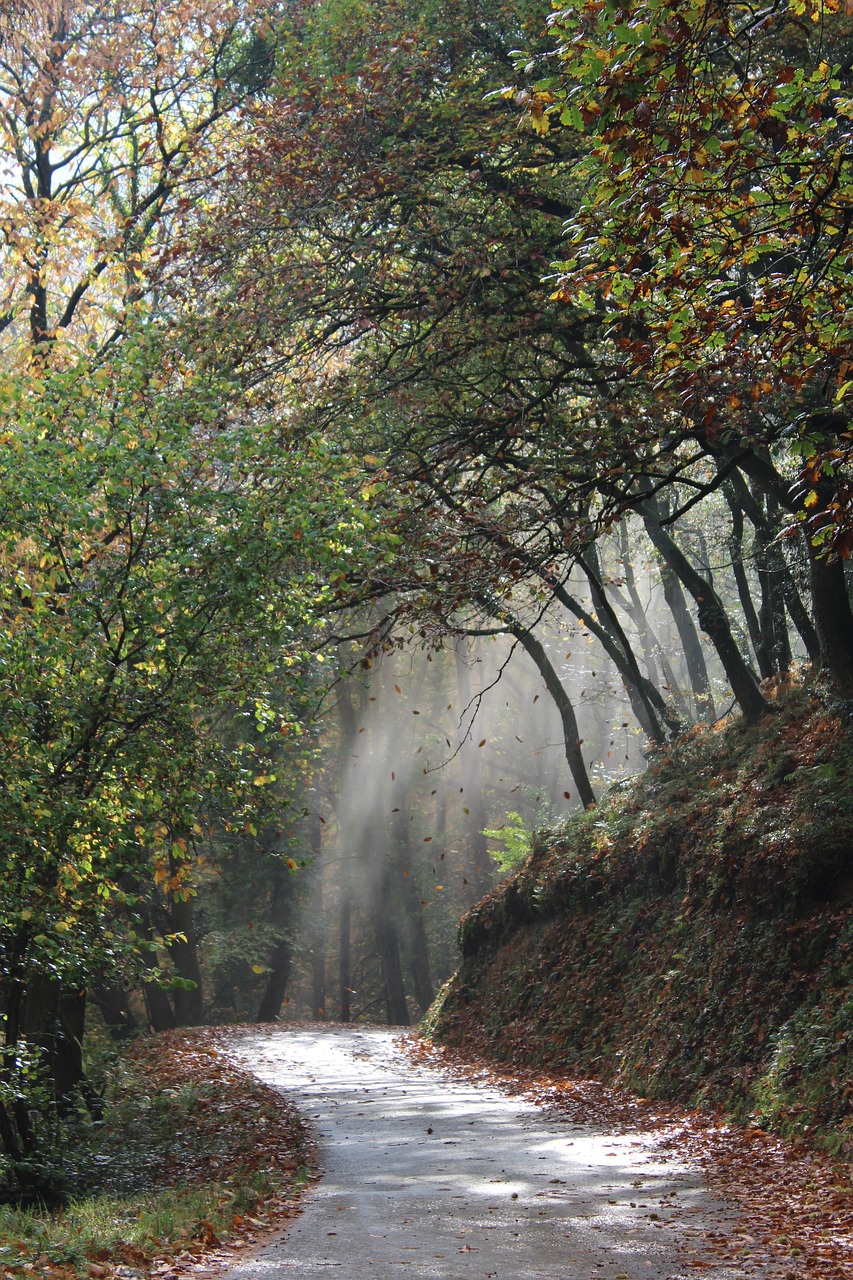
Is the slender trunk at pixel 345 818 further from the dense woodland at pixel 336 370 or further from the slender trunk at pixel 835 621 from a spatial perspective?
the slender trunk at pixel 835 621

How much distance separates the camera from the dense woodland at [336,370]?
6309 millimetres

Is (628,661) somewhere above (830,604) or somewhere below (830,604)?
above

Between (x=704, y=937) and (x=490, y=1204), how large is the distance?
568cm

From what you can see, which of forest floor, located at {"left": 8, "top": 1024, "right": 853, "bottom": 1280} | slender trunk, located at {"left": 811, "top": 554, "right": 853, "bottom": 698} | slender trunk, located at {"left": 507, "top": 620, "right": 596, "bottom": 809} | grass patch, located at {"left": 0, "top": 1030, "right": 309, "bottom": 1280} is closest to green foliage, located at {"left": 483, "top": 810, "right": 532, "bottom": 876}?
slender trunk, located at {"left": 507, "top": 620, "right": 596, "bottom": 809}

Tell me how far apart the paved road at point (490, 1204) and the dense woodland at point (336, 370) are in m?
2.51

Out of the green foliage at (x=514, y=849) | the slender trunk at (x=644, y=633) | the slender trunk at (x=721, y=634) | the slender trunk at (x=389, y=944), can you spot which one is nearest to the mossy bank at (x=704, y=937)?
the slender trunk at (x=721, y=634)

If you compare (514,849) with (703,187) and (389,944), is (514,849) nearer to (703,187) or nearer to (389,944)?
(703,187)

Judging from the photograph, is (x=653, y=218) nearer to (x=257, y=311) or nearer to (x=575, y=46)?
(x=575, y=46)

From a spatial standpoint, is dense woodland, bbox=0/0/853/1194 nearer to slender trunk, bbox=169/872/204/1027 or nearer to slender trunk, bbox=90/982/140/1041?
slender trunk, bbox=169/872/204/1027

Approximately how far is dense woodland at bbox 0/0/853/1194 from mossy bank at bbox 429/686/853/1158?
4.36ft

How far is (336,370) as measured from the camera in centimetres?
1583

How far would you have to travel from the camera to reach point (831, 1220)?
641cm

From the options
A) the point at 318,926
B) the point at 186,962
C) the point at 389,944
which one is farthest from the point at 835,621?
the point at 389,944

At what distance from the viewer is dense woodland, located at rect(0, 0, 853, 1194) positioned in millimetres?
6309
